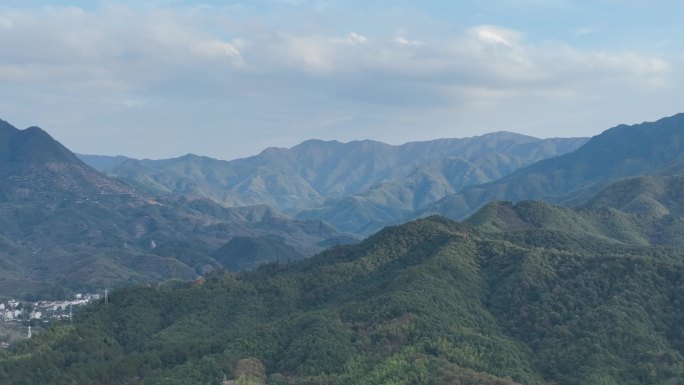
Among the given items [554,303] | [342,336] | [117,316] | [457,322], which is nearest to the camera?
[342,336]

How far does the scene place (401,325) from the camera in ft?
341

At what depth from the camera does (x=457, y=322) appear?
109m

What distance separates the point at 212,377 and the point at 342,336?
1747 centimetres

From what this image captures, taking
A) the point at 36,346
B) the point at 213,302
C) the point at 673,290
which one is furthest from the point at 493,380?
the point at 36,346

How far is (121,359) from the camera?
10319 cm

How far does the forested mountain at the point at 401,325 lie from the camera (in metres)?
95.9

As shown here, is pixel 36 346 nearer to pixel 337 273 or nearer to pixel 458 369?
pixel 337 273

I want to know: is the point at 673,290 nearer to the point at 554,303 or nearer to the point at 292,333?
the point at 554,303

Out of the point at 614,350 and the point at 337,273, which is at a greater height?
the point at 337,273

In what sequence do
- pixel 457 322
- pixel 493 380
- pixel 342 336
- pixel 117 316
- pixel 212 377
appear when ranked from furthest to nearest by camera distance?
pixel 117 316 < pixel 457 322 < pixel 342 336 < pixel 212 377 < pixel 493 380

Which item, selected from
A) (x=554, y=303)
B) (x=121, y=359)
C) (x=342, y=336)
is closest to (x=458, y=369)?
(x=342, y=336)

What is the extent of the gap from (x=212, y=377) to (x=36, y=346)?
1496 inches

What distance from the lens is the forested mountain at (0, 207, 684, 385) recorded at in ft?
315

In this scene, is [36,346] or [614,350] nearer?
[614,350]
